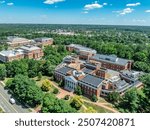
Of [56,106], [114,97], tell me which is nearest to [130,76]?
[114,97]

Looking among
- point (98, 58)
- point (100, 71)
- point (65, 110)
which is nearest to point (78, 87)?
point (100, 71)

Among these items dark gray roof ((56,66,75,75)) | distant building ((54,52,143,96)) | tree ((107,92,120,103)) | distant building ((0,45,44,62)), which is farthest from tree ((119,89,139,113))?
distant building ((0,45,44,62))

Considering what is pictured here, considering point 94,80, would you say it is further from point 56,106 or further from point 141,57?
point 141,57

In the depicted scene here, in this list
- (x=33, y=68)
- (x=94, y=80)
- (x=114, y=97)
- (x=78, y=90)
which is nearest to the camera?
(x=114, y=97)

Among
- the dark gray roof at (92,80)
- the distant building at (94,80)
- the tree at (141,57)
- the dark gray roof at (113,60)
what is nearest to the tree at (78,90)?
the distant building at (94,80)

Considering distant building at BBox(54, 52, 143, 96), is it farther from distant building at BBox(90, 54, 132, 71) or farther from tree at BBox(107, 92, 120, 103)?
distant building at BBox(90, 54, 132, 71)

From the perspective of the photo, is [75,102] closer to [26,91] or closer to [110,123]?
[26,91]
